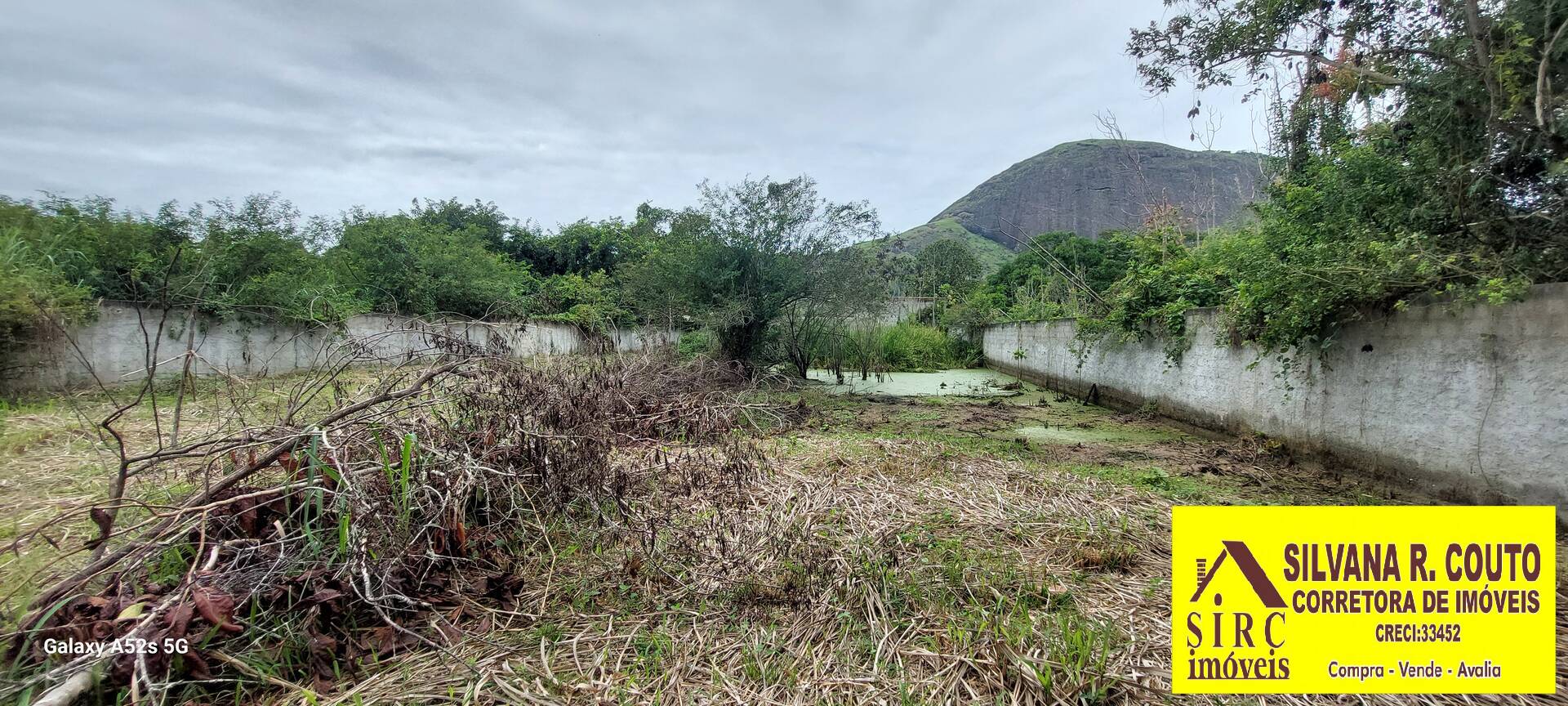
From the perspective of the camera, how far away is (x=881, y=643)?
5.58ft

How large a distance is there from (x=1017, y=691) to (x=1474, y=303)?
12.8ft

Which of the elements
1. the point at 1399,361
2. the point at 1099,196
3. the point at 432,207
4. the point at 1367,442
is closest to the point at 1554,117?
the point at 1399,361

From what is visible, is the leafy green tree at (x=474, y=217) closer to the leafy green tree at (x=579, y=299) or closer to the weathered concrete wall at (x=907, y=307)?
the leafy green tree at (x=579, y=299)

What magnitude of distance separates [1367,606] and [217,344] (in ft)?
38.0

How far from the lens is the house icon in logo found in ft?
4.91

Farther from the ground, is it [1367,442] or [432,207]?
[432,207]

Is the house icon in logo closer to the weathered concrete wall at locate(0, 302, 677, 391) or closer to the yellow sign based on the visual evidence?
the yellow sign

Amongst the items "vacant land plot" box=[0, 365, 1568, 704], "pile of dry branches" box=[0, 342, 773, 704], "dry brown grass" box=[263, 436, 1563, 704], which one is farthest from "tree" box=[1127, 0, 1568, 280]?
"pile of dry branches" box=[0, 342, 773, 704]

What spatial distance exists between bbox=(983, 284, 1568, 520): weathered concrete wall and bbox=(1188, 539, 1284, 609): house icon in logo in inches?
110

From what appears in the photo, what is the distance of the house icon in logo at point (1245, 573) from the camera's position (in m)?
1.50

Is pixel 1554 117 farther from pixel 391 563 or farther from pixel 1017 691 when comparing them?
pixel 391 563

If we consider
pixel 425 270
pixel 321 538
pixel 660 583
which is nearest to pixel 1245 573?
pixel 660 583

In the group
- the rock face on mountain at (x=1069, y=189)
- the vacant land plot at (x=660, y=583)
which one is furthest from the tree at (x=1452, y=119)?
the rock face on mountain at (x=1069, y=189)

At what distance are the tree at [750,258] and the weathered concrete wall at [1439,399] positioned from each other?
6316 mm
